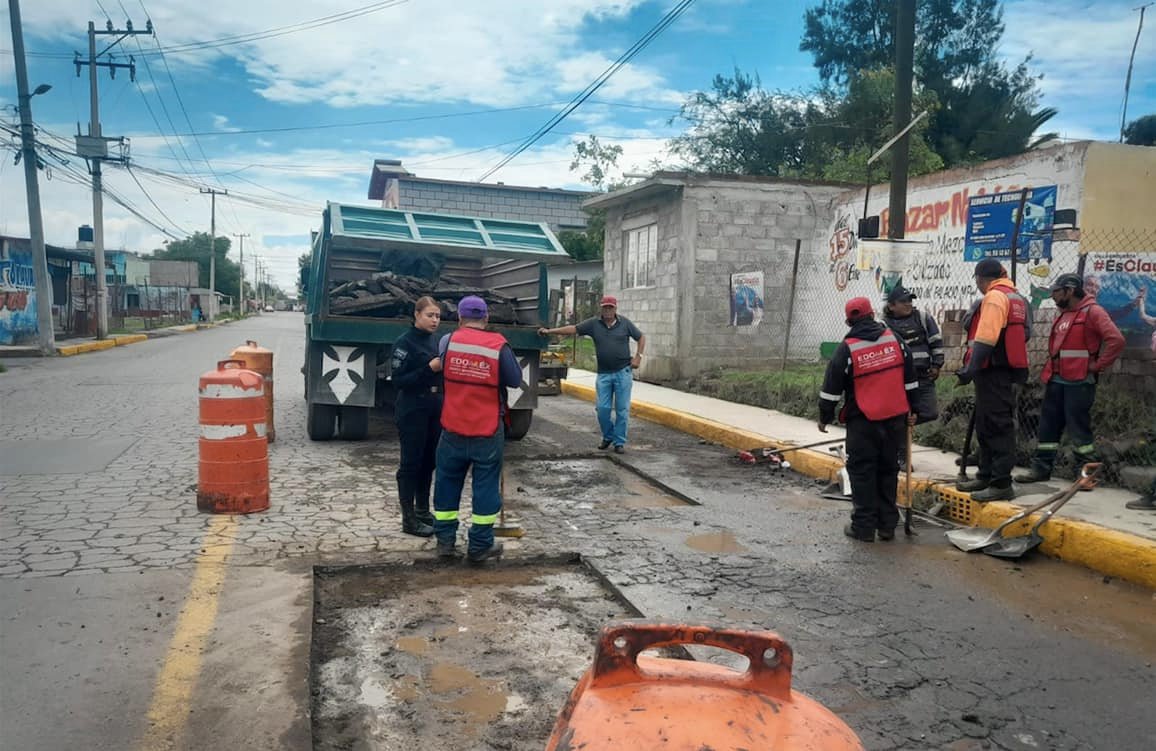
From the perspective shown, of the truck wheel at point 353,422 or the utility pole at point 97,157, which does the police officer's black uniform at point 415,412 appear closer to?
the truck wheel at point 353,422

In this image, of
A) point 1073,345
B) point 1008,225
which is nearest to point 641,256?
point 1008,225

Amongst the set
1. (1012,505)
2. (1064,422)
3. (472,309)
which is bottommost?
(1012,505)

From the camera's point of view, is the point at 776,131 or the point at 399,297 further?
the point at 776,131

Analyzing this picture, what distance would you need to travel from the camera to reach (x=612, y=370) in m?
9.45

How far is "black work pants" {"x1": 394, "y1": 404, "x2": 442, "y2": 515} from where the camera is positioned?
570 cm

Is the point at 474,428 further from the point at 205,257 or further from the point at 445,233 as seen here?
the point at 205,257

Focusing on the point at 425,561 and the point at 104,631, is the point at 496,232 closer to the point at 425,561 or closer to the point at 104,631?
the point at 425,561

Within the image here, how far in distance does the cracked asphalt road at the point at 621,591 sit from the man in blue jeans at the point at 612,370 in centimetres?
88

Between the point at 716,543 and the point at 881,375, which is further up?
the point at 881,375

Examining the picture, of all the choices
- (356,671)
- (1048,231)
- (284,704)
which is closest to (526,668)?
(356,671)

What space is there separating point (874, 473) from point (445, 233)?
5.75 m

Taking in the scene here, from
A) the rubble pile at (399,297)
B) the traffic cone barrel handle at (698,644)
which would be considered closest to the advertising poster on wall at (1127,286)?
the rubble pile at (399,297)

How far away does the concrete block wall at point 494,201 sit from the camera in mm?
33906

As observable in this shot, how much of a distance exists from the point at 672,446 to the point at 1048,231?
505 cm
